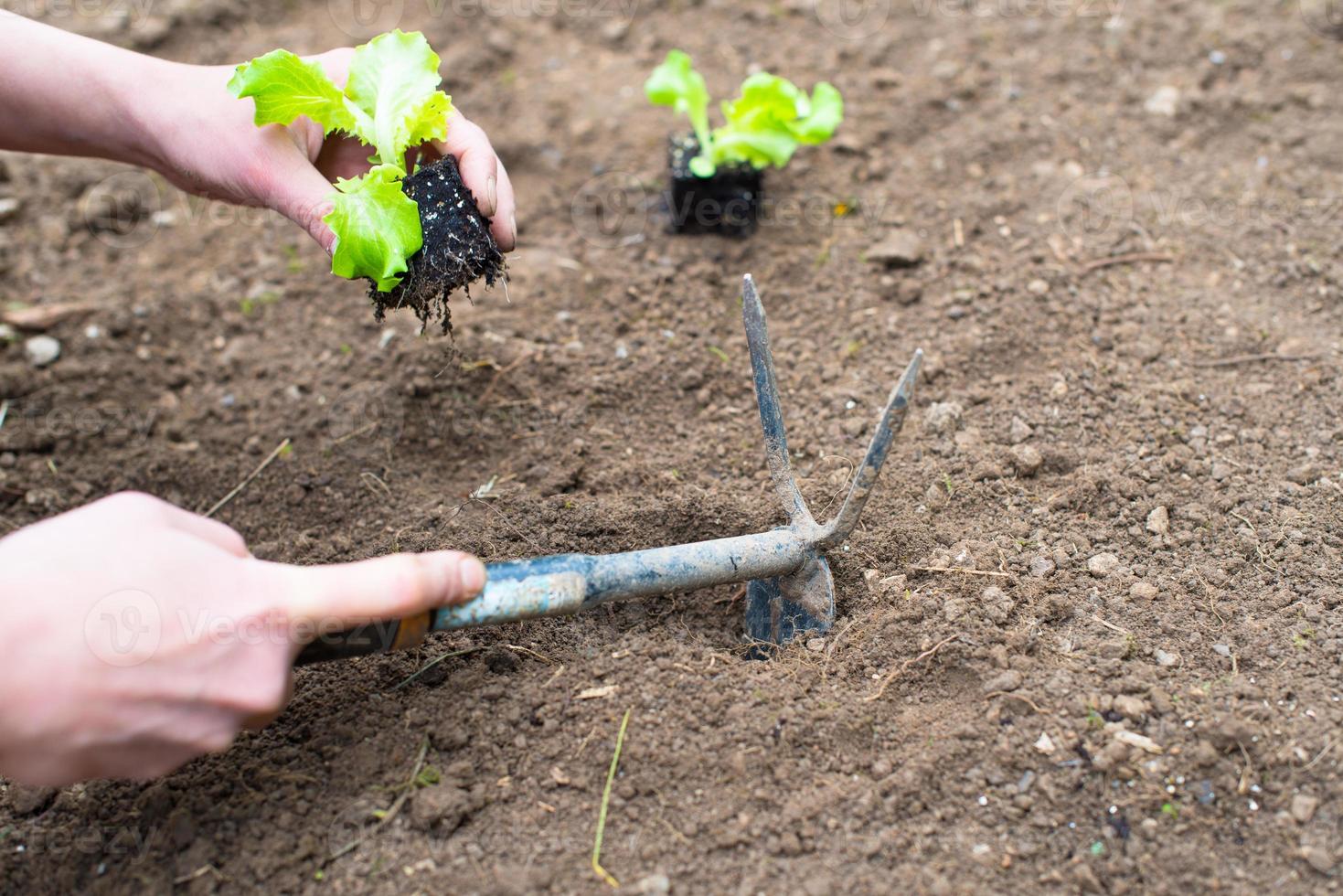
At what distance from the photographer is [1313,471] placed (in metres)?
2.48

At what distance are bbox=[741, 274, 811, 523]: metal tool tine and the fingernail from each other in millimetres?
772

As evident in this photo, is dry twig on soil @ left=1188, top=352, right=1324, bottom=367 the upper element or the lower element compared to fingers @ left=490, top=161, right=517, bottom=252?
lower

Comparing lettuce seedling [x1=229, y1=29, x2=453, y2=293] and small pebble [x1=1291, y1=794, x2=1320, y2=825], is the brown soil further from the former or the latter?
lettuce seedling [x1=229, y1=29, x2=453, y2=293]

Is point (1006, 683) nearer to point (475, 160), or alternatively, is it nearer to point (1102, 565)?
point (1102, 565)

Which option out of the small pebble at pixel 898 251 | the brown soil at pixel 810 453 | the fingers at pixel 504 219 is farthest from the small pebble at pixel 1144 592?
the fingers at pixel 504 219

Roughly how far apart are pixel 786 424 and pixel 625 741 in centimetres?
108

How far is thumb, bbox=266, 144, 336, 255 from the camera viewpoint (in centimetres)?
231

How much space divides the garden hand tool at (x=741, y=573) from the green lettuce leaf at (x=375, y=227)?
0.78 m

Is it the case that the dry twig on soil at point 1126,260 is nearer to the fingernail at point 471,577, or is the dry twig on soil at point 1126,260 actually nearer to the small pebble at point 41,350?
the fingernail at point 471,577

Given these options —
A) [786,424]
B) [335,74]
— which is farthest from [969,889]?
[335,74]

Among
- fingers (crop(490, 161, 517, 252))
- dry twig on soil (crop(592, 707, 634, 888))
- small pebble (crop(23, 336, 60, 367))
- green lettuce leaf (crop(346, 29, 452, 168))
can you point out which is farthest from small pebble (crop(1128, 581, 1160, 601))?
small pebble (crop(23, 336, 60, 367))

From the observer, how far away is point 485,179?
2383 millimetres

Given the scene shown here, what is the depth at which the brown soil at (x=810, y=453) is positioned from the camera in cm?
192

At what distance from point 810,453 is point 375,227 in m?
1.22
